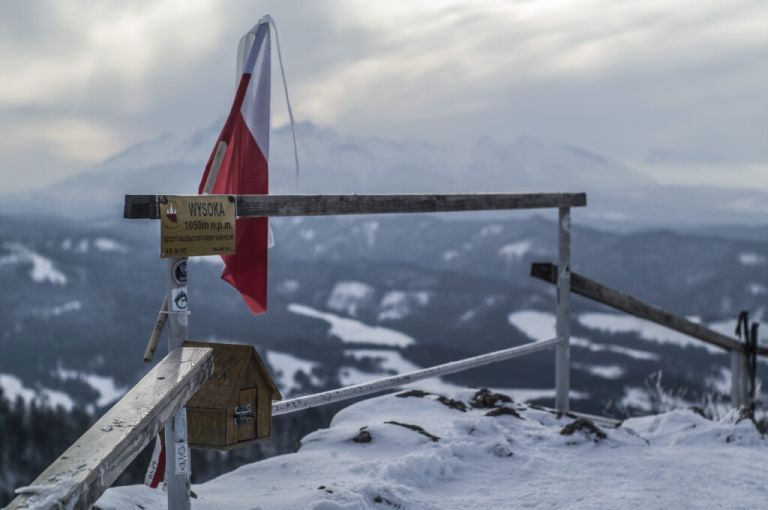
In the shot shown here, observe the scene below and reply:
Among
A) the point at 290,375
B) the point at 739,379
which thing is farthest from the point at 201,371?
the point at 290,375

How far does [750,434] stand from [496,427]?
192 centimetres

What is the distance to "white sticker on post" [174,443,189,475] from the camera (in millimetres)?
3197

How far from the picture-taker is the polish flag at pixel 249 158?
4.93m

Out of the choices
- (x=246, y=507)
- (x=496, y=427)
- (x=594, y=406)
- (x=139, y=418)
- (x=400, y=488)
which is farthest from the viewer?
(x=594, y=406)

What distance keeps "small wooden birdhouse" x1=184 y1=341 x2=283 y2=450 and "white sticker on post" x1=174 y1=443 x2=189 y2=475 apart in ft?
0.30

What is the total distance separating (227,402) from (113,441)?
142 centimetres

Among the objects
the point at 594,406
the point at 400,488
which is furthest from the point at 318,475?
the point at 594,406

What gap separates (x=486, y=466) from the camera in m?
4.60

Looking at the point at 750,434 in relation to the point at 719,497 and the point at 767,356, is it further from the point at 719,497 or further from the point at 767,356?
the point at 767,356

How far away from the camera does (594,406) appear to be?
13188 centimetres

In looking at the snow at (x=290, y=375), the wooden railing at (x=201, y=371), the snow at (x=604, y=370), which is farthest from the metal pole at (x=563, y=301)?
the snow at (x=604, y=370)

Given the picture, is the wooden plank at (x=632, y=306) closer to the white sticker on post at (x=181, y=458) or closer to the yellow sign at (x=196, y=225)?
the yellow sign at (x=196, y=225)

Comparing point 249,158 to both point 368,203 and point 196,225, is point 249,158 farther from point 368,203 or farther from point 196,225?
point 196,225

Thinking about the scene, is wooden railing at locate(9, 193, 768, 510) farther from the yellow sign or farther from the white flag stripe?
the white flag stripe
